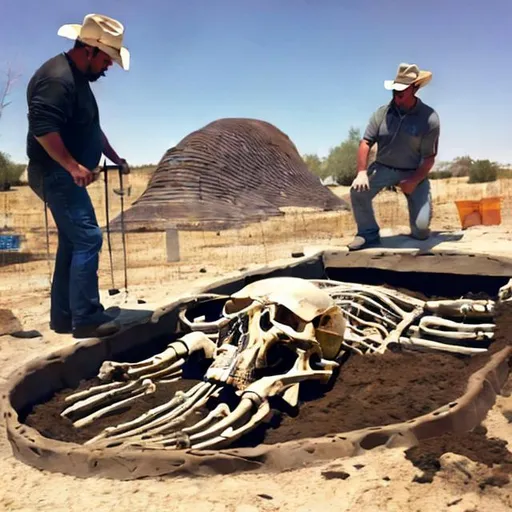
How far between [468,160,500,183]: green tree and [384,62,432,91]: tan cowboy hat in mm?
24342

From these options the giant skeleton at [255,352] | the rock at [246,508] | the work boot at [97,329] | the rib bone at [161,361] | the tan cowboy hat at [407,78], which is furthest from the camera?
the tan cowboy hat at [407,78]

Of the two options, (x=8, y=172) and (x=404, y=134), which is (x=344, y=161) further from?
(x=404, y=134)

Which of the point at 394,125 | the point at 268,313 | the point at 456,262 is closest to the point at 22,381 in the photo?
the point at 268,313

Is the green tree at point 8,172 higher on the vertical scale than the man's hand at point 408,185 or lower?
higher

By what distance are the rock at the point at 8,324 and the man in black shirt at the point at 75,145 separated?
59cm

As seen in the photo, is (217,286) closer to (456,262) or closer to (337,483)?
(456,262)

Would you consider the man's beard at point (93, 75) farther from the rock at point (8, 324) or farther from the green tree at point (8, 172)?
Answer: the green tree at point (8, 172)

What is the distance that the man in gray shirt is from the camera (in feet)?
28.1

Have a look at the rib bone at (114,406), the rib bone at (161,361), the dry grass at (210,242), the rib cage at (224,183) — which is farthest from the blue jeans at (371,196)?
the rib cage at (224,183)

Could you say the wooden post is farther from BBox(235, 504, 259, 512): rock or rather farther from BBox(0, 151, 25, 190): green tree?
BBox(0, 151, 25, 190): green tree

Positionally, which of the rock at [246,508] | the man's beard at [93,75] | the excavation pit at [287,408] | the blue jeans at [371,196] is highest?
the man's beard at [93,75]

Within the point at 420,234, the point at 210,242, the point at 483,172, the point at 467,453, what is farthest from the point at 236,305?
the point at 483,172

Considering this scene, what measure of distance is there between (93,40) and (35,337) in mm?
2406

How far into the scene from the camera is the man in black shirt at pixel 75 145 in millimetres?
5211
